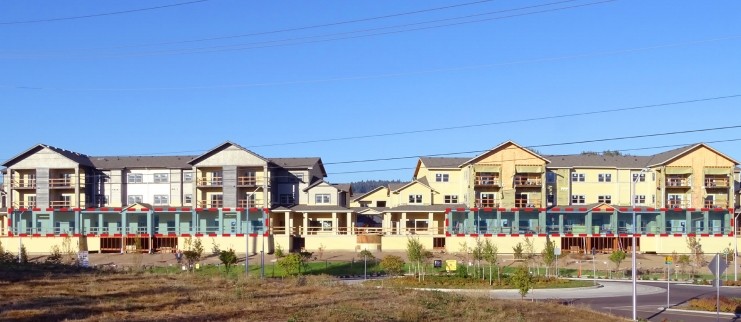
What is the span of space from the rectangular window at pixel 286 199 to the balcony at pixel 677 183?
4008 cm

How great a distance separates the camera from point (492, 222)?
3479 inches

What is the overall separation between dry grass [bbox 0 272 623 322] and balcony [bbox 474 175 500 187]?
54002 millimetres

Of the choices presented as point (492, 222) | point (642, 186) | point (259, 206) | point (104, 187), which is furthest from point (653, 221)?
point (104, 187)

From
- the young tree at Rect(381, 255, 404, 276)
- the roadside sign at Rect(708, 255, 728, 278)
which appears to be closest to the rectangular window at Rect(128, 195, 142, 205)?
the young tree at Rect(381, 255, 404, 276)

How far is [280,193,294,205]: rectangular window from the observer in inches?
3589

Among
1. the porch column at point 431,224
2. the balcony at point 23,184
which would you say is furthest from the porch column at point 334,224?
the balcony at point 23,184

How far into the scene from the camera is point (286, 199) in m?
91.4

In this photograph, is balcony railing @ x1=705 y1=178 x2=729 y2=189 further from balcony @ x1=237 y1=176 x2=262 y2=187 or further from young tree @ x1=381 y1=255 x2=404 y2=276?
balcony @ x1=237 y1=176 x2=262 y2=187

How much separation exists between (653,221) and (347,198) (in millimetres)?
32805

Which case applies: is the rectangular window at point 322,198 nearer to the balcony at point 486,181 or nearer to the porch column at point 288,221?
the porch column at point 288,221

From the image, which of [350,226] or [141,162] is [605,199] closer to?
[350,226]

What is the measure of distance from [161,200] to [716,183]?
59.6m

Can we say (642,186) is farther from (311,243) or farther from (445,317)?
(445,317)

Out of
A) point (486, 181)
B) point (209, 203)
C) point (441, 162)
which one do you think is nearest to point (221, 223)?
point (209, 203)
